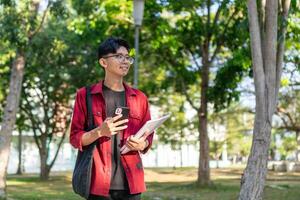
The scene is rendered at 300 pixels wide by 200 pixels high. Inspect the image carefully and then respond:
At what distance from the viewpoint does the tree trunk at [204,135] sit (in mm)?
18766

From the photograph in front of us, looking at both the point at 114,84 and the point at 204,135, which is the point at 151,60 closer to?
the point at 204,135

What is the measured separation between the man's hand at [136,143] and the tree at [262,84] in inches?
266

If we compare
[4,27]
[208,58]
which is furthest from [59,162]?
[4,27]

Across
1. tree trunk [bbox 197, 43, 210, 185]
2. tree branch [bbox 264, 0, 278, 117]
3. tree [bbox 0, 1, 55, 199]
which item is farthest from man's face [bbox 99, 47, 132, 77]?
tree trunk [bbox 197, 43, 210, 185]

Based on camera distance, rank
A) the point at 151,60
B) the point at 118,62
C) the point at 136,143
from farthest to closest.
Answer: the point at 151,60
the point at 118,62
the point at 136,143

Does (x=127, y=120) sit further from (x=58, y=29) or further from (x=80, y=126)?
(x=58, y=29)

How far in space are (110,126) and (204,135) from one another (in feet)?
52.9

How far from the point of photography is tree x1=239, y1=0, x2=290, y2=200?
9678 millimetres

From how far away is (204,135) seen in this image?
19016mm

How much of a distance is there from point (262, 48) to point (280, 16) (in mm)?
1335

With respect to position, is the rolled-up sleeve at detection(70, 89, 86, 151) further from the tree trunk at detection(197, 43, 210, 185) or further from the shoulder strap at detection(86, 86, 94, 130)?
the tree trunk at detection(197, 43, 210, 185)

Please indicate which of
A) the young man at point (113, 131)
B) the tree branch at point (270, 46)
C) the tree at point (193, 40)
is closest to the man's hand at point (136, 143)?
the young man at point (113, 131)

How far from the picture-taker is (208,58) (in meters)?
19.5

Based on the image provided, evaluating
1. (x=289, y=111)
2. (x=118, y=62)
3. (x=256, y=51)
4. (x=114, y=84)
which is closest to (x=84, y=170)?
(x=114, y=84)
